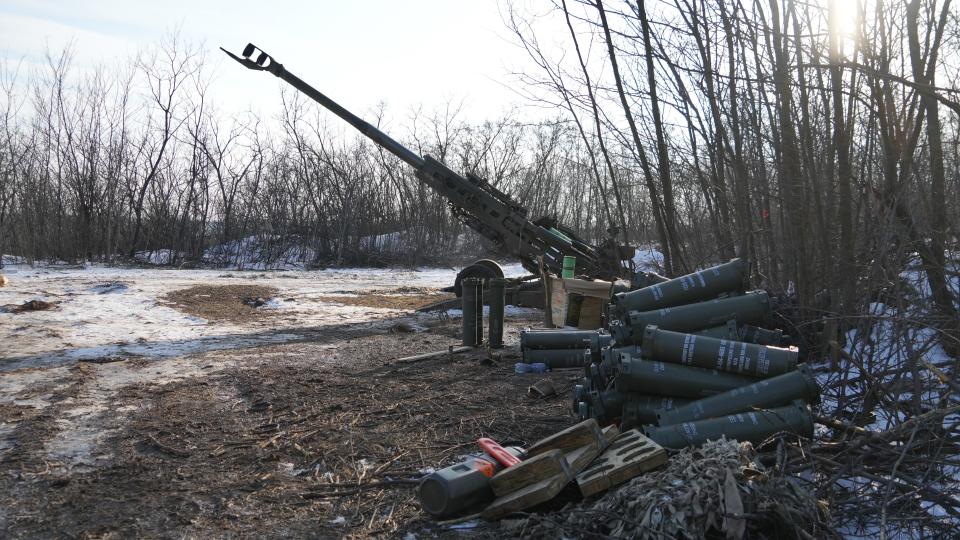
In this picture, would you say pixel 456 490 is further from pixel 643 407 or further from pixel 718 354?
pixel 718 354

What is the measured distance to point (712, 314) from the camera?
4730 millimetres

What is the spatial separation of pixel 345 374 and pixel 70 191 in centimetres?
2013

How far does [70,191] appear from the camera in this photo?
74.0ft

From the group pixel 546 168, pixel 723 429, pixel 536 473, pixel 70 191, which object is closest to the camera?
pixel 536 473

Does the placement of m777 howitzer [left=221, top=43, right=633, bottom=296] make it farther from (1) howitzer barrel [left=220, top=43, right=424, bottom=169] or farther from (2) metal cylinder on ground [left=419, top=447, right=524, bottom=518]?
(2) metal cylinder on ground [left=419, top=447, right=524, bottom=518]

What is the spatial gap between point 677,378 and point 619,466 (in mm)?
1072


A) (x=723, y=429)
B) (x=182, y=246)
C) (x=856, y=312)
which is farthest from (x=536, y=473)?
A: (x=182, y=246)

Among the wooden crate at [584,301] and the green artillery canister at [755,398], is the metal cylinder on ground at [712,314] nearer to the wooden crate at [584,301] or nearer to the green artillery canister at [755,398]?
the green artillery canister at [755,398]

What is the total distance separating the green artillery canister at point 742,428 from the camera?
12.0 ft

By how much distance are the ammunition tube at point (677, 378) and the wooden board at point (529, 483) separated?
1.05 meters

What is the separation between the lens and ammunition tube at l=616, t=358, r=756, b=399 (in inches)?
161

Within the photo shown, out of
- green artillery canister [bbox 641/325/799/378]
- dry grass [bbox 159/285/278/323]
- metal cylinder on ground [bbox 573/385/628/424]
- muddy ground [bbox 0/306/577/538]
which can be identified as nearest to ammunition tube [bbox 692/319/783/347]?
green artillery canister [bbox 641/325/799/378]

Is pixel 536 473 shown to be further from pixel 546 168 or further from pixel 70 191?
pixel 546 168

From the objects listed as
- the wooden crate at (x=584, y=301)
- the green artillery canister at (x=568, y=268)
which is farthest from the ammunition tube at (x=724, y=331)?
the green artillery canister at (x=568, y=268)
